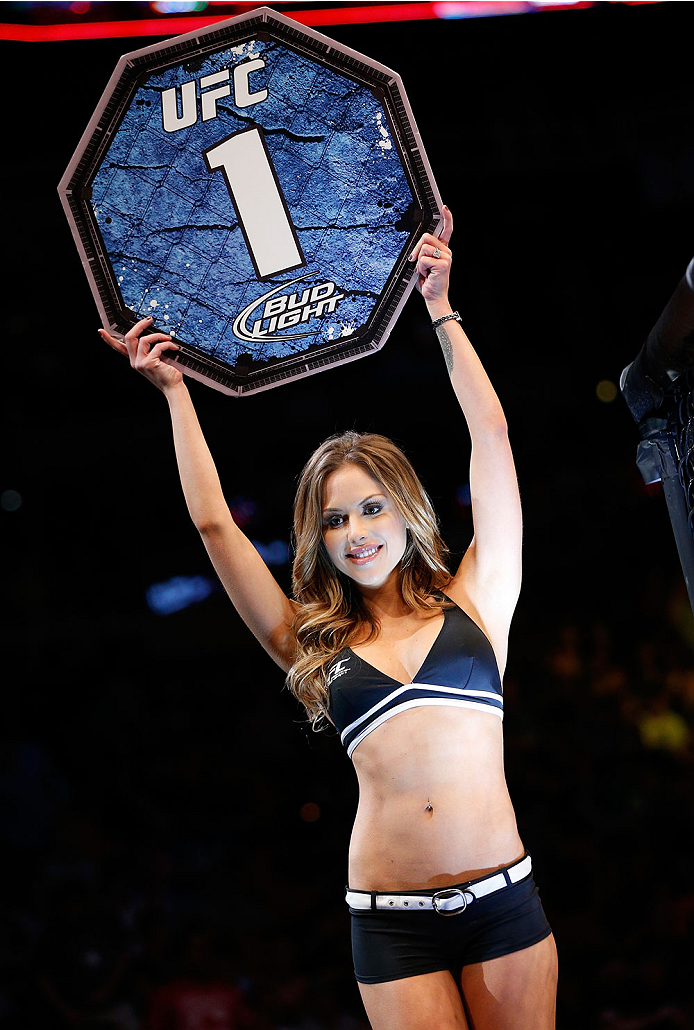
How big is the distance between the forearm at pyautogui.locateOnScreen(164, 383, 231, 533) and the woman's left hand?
57 centimetres

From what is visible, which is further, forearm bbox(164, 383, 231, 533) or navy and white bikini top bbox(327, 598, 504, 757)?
forearm bbox(164, 383, 231, 533)

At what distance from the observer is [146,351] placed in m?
1.84

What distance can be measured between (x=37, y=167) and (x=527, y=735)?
393cm

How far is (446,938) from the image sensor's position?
157 cm

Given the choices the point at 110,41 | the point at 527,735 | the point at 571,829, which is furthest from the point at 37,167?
the point at 571,829

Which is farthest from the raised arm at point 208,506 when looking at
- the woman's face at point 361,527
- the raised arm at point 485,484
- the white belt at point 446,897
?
the white belt at point 446,897

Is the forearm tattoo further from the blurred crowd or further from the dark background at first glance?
the blurred crowd

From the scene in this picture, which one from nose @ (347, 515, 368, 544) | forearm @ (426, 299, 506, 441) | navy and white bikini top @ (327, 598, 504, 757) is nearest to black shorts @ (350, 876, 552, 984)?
navy and white bikini top @ (327, 598, 504, 757)

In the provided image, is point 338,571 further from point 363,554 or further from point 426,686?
point 426,686

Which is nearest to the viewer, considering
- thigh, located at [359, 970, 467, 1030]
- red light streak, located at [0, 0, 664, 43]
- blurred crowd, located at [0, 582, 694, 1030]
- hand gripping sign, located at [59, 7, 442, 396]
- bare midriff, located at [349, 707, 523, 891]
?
thigh, located at [359, 970, 467, 1030]

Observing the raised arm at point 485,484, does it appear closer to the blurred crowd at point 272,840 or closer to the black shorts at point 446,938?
the black shorts at point 446,938

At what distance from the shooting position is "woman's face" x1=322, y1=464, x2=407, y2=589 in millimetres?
1864

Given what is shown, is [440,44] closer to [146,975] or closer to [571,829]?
[571,829]

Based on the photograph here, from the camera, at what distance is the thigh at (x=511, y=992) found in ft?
5.00
